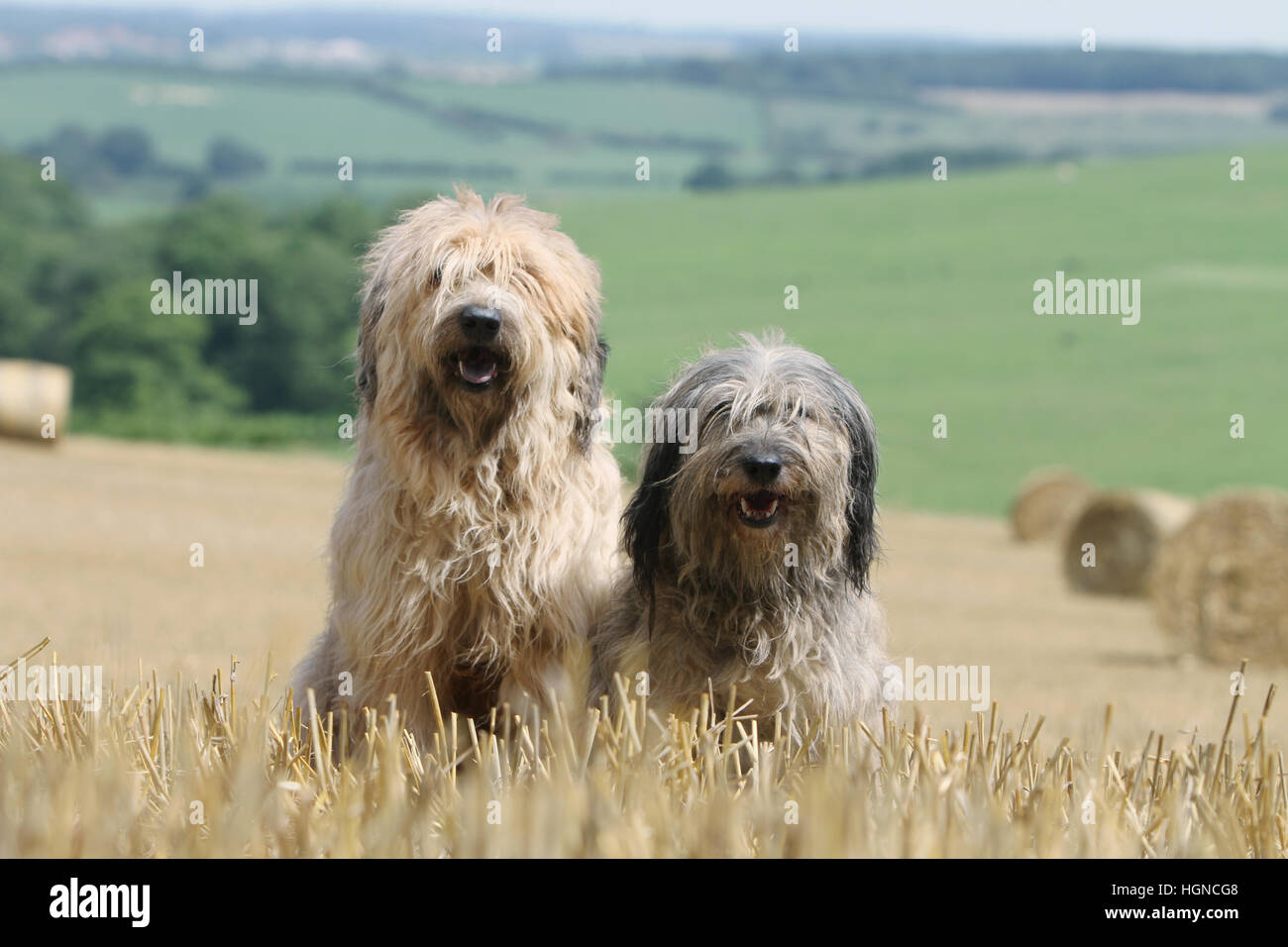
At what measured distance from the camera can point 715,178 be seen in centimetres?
5606

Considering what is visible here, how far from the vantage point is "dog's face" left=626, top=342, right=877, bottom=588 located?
174 inches

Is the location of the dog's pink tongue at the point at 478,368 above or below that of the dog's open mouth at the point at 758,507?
above

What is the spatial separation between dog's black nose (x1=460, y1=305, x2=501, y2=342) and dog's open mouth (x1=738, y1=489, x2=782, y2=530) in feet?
2.89

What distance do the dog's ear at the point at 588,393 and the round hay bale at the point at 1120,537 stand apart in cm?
1255

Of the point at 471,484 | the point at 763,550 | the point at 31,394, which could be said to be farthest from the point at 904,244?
the point at 763,550

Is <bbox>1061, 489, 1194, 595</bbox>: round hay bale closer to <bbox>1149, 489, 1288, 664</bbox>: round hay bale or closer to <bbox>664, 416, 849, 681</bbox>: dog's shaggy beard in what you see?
<bbox>1149, 489, 1288, 664</bbox>: round hay bale

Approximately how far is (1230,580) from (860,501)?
8859mm

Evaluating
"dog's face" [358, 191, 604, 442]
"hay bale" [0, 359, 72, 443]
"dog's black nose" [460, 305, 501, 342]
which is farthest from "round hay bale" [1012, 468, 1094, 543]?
"dog's black nose" [460, 305, 501, 342]

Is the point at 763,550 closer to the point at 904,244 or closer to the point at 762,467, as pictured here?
the point at 762,467

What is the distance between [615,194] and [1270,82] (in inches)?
978

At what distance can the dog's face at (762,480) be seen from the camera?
4410 mm

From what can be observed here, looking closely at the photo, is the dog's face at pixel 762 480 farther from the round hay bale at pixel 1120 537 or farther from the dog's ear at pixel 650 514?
the round hay bale at pixel 1120 537

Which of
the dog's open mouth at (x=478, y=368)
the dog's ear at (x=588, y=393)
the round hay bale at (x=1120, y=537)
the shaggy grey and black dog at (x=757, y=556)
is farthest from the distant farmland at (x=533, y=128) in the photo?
the shaggy grey and black dog at (x=757, y=556)
